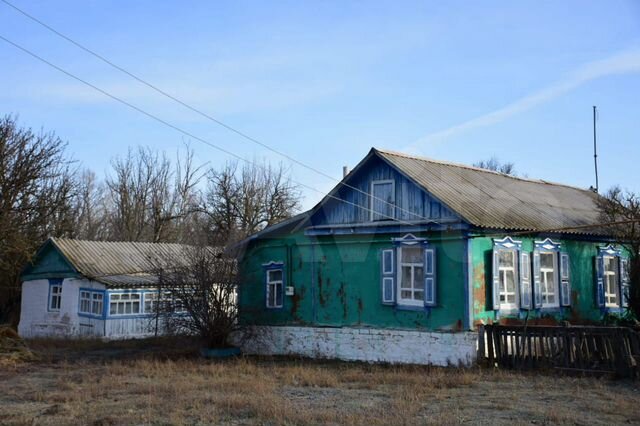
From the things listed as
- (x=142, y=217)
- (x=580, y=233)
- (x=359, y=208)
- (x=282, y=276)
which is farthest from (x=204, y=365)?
(x=142, y=217)

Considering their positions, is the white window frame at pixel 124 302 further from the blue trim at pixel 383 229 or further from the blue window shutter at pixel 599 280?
the blue window shutter at pixel 599 280

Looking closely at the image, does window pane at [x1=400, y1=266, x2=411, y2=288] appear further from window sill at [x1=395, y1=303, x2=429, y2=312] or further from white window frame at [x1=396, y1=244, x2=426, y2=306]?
window sill at [x1=395, y1=303, x2=429, y2=312]

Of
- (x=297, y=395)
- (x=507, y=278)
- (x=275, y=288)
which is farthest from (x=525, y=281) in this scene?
(x=297, y=395)

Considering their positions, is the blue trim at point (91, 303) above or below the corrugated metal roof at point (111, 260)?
below

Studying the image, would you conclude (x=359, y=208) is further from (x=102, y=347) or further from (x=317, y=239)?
(x=102, y=347)

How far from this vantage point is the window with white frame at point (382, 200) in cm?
1680

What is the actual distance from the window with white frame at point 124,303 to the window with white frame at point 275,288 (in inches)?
380

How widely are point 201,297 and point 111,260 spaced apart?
12753 mm

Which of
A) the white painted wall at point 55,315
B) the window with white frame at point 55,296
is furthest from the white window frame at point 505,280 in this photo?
the window with white frame at point 55,296

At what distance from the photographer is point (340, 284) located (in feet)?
57.9

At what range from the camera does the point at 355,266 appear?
17391 millimetres

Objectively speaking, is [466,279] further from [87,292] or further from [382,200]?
[87,292]

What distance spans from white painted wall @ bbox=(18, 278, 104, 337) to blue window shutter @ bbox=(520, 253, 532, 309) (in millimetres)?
16715

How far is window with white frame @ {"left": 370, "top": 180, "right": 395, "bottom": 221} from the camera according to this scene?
55.1 feet
